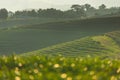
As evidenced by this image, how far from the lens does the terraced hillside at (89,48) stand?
105 ft

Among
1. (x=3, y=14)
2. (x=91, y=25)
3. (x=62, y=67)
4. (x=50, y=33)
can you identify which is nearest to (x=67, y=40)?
(x=50, y=33)

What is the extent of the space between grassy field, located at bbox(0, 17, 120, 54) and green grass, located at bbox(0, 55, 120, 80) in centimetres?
2386

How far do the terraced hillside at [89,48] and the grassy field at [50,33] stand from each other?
0.96 meters

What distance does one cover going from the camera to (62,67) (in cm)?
777

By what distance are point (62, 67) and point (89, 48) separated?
83.2ft

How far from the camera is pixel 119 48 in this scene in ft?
115

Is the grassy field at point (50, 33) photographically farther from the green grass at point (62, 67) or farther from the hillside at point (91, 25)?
the green grass at point (62, 67)

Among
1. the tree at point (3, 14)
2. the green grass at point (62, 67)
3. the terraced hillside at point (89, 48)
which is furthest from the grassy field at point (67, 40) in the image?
the tree at point (3, 14)

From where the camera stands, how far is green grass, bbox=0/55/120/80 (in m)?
7.01

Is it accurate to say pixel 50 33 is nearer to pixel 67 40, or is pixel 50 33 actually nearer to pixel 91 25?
pixel 67 40

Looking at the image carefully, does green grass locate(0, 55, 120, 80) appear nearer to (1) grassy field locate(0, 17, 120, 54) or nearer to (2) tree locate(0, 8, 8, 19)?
(1) grassy field locate(0, 17, 120, 54)

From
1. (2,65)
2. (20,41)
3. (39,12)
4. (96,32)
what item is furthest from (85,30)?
(39,12)

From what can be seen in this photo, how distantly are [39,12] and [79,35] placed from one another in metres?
42.8

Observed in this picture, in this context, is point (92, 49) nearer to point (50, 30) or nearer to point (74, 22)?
point (74, 22)
